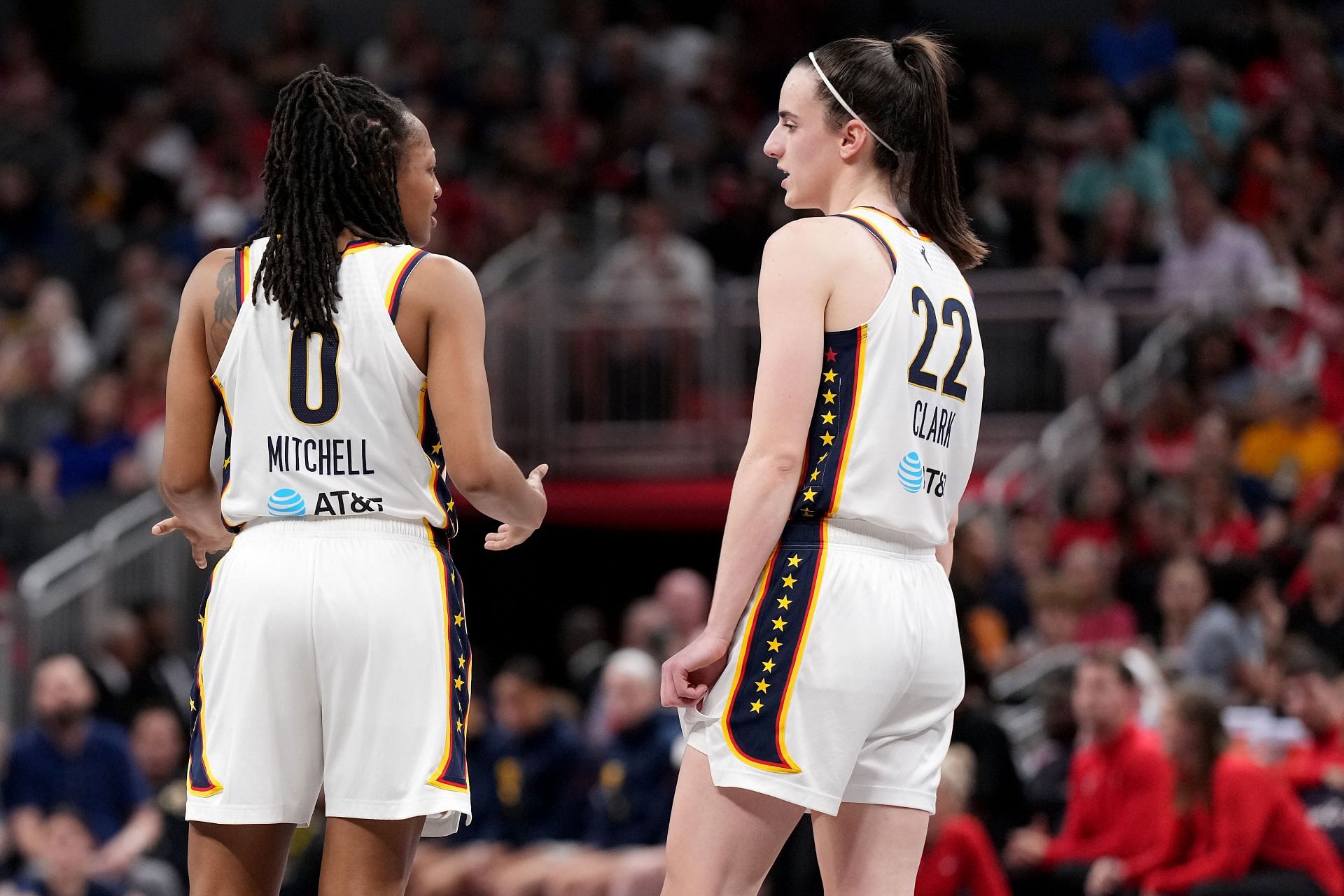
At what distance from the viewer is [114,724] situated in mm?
10727

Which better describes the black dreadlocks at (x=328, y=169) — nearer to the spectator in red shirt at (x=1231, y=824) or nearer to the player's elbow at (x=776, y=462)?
the player's elbow at (x=776, y=462)

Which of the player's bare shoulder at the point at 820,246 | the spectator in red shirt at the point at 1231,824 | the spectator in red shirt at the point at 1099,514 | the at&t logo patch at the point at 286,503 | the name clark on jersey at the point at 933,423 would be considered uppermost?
the player's bare shoulder at the point at 820,246

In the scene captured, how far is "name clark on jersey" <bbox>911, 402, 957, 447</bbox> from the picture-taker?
3.79m

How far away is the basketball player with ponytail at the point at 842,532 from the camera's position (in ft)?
11.9

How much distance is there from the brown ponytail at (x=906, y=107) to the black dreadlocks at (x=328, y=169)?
2.91ft

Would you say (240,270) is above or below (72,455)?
above

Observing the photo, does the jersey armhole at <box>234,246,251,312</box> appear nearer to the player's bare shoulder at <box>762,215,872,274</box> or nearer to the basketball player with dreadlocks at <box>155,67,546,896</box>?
the basketball player with dreadlocks at <box>155,67,546,896</box>

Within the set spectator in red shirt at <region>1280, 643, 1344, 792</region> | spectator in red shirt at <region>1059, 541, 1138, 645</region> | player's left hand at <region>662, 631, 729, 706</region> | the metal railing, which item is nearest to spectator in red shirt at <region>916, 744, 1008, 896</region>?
spectator in red shirt at <region>1280, 643, 1344, 792</region>

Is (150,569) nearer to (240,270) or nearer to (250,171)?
(250,171)

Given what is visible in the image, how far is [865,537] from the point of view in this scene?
12.2 ft

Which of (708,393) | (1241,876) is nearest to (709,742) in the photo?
(1241,876)

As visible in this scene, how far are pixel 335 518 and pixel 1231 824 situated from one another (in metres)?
4.99

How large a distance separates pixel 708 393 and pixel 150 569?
380 cm

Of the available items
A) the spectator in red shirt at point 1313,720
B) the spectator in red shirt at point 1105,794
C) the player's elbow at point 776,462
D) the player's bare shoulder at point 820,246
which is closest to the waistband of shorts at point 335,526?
the player's elbow at point 776,462
